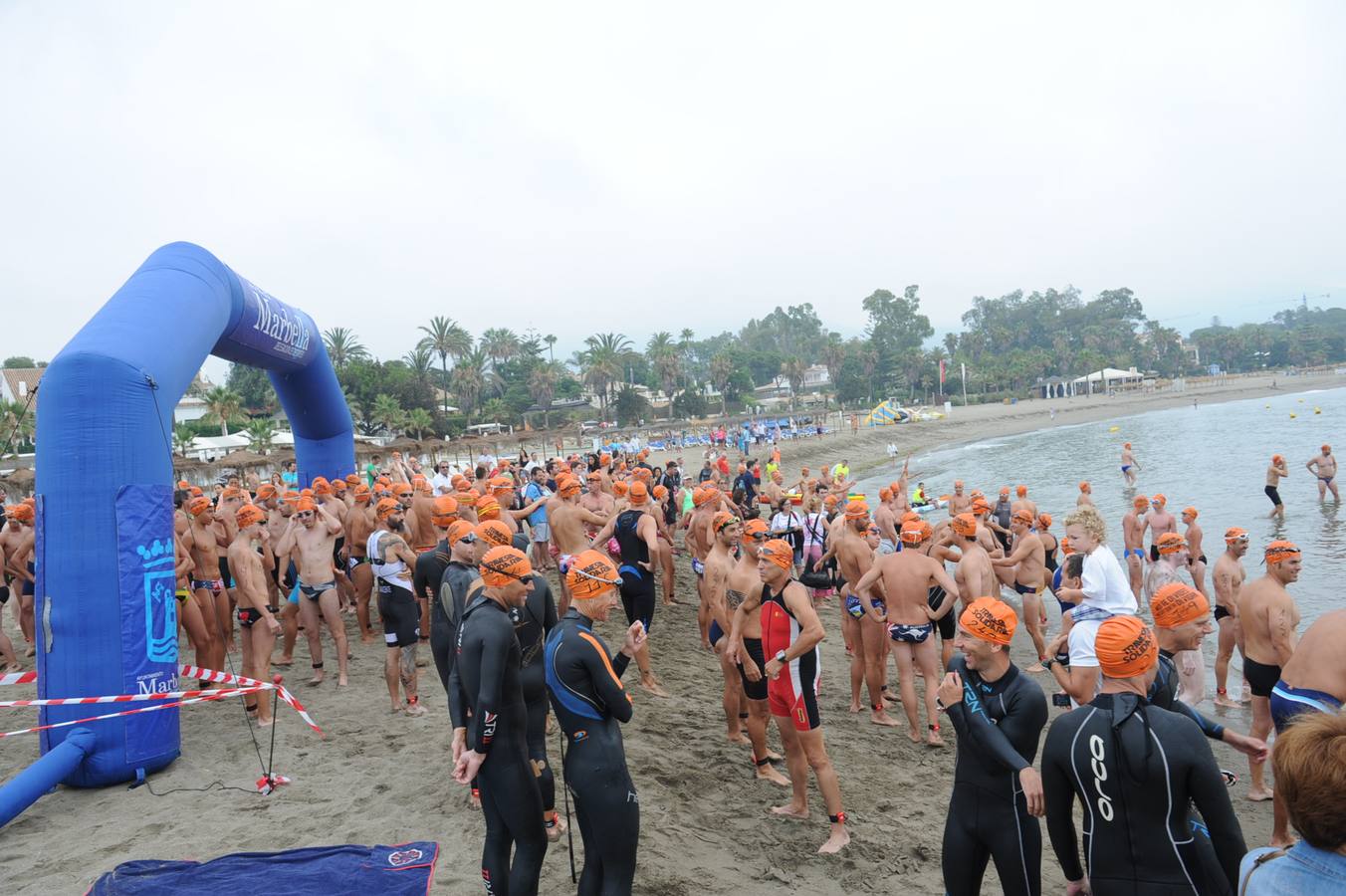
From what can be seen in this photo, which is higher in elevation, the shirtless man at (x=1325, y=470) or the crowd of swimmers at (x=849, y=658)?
the crowd of swimmers at (x=849, y=658)

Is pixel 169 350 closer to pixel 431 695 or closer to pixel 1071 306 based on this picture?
pixel 431 695

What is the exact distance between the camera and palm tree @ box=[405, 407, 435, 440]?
47312mm

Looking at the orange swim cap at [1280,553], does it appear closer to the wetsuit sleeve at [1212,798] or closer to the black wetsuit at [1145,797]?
the black wetsuit at [1145,797]

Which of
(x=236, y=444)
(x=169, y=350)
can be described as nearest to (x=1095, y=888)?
(x=169, y=350)

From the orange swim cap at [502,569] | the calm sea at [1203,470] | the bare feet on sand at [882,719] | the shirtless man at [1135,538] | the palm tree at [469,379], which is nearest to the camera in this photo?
the orange swim cap at [502,569]

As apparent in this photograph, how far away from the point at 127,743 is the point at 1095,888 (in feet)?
20.0

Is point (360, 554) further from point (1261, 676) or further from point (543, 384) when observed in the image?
point (543, 384)

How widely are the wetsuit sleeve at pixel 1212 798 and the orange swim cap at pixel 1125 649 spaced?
0.83 ft

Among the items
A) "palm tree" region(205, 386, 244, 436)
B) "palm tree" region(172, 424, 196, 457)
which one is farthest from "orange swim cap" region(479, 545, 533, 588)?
"palm tree" region(205, 386, 244, 436)

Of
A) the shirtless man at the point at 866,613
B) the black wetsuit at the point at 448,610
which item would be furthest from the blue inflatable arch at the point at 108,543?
the shirtless man at the point at 866,613

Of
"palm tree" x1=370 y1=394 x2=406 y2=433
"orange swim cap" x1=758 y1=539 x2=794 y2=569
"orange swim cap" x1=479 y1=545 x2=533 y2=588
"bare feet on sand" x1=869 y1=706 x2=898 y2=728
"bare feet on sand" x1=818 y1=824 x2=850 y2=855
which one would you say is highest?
"palm tree" x1=370 y1=394 x2=406 y2=433

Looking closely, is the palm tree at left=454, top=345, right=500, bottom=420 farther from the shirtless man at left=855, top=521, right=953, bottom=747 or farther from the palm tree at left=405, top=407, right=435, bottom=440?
the shirtless man at left=855, top=521, right=953, bottom=747

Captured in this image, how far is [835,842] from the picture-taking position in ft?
15.6

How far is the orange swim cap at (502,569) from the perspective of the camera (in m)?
3.75
